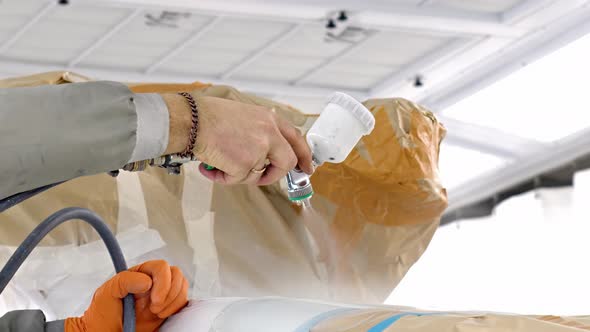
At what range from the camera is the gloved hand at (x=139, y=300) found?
1.45 metres

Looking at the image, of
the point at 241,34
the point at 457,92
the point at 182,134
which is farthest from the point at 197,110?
the point at 457,92

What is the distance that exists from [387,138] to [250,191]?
0.33 meters

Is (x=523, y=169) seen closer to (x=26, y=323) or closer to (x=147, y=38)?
(x=147, y=38)

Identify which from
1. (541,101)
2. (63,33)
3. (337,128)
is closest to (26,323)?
(337,128)

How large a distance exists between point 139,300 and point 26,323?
0.20 metres

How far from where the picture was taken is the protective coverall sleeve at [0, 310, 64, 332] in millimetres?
1509

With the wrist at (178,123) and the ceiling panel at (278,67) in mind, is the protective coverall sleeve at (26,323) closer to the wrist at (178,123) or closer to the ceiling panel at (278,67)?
the wrist at (178,123)

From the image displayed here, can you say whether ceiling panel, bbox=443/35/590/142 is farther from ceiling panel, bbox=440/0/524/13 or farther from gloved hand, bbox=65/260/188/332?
gloved hand, bbox=65/260/188/332

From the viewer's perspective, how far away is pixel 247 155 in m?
1.36

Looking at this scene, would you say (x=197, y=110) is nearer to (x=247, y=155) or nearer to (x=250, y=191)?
(x=247, y=155)

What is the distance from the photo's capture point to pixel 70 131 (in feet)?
3.91

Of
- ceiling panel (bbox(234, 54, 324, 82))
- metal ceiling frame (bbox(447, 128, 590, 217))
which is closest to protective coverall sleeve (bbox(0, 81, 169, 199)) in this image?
ceiling panel (bbox(234, 54, 324, 82))

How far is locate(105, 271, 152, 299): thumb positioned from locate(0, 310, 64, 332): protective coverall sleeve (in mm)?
140

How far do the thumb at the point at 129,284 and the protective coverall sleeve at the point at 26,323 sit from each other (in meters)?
0.14
